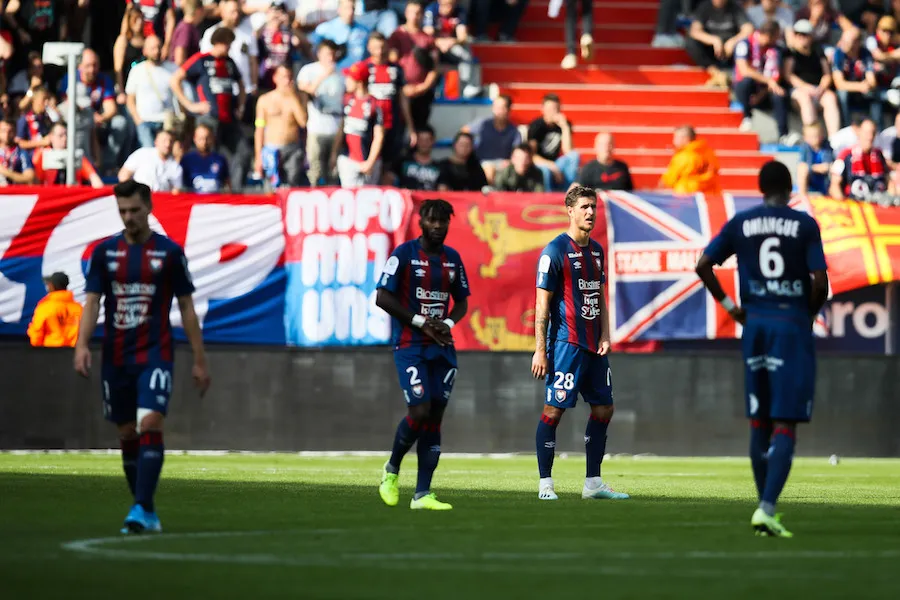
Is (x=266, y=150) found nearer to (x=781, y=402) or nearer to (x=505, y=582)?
(x=781, y=402)

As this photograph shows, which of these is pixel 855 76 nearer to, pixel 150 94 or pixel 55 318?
pixel 150 94

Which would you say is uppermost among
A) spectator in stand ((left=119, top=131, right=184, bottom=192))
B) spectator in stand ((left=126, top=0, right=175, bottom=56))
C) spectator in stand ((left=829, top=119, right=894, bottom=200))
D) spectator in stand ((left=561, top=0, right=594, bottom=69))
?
spectator in stand ((left=561, top=0, right=594, bottom=69))

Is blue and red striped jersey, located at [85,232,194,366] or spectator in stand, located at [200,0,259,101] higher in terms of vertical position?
spectator in stand, located at [200,0,259,101]

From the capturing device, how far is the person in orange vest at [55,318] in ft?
67.0

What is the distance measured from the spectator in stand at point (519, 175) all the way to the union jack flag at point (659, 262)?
161 centimetres

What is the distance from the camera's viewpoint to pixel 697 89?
2784 cm

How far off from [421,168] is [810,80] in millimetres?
7250

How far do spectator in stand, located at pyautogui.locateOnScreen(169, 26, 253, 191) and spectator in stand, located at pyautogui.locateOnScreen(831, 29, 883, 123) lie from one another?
9450mm

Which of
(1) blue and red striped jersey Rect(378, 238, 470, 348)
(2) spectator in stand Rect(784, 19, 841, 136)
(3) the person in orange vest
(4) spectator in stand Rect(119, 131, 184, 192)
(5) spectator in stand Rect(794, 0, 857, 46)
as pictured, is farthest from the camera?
(5) spectator in stand Rect(794, 0, 857, 46)

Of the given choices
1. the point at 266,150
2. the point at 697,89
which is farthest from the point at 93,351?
the point at 697,89

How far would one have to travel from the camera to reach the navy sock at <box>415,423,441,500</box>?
12.0 m

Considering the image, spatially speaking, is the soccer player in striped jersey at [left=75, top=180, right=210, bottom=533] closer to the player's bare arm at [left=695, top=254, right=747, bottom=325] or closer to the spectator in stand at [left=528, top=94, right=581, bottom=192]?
the player's bare arm at [left=695, top=254, right=747, bottom=325]

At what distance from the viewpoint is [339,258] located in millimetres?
20984

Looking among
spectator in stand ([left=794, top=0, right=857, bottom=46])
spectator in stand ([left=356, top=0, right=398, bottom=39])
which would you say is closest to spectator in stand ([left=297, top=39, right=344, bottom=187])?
spectator in stand ([left=356, top=0, right=398, bottom=39])
